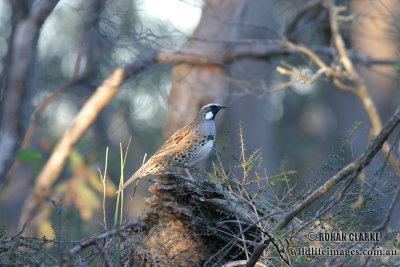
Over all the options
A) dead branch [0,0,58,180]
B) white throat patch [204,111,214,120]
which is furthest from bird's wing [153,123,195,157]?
dead branch [0,0,58,180]

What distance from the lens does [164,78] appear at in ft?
41.5

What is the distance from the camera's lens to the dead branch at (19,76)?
6527 mm

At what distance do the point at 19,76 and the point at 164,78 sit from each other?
244 inches

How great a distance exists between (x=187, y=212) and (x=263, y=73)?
742 centimetres

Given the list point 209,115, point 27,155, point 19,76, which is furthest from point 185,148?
point 19,76

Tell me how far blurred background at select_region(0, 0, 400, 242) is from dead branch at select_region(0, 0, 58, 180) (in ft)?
0.47

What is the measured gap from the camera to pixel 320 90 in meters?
24.7

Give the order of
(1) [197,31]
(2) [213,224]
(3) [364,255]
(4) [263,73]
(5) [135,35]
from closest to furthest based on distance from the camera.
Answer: (3) [364,255] → (2) [213,224] → (5) [135,35] → (1) [197,31] → (4) [263,73]

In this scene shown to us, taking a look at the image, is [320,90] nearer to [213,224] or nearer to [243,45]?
[243,45]

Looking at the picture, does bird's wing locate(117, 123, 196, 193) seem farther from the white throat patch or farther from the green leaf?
the green leaf

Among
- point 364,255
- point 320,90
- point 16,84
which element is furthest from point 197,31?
point 320,90

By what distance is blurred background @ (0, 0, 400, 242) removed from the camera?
9.45 meters

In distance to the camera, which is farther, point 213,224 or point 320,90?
point 320,90

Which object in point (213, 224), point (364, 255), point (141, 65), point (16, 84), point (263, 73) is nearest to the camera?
point (364, 255)
